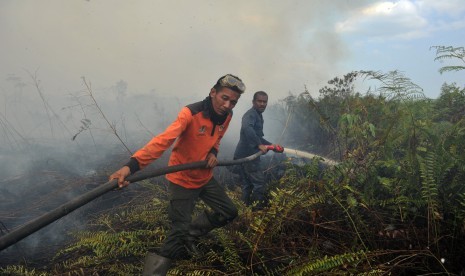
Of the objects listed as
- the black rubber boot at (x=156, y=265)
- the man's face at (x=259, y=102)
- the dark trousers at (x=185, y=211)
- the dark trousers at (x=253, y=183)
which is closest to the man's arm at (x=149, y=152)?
the dark trousers at (x=185, y=211)

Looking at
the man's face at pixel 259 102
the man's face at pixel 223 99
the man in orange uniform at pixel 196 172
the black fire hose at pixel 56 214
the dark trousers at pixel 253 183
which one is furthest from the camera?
the man's face at pixel 259 102

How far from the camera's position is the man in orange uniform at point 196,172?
2.95m

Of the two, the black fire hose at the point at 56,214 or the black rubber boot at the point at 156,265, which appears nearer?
the black fire hose at the point at 56,214

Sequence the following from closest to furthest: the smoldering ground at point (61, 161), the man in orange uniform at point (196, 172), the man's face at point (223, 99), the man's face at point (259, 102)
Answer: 1. the man in orange uniform at point (196, 172)
2. the man's face at point (223, 99)
3. the smoldering ground at point (61, 161)
4. the man's face at point (259, 102)

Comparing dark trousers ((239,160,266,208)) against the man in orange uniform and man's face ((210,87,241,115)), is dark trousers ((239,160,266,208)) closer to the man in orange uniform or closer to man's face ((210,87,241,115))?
the man in orange uniform

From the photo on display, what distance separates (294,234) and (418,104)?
2211 millimetres

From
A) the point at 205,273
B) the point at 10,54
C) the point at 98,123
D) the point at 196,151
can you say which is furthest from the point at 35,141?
the point at 205,273

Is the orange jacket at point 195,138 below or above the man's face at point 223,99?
below

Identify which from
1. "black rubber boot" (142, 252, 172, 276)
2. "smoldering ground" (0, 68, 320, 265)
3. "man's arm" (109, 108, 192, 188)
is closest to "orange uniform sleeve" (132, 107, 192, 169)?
"man's arm" (109, 108, 192, 188)

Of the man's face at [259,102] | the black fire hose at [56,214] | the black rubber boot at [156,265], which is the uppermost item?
the man's face at [259,102]

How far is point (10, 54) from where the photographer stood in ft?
37.0

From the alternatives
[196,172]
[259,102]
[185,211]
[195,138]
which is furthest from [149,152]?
[259,102]

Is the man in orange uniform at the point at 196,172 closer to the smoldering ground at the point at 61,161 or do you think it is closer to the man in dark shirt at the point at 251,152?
the man in dark shirt at the point at 251,152

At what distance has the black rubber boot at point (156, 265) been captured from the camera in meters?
2.73
